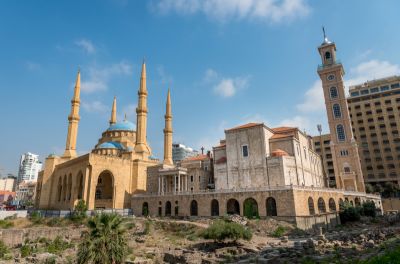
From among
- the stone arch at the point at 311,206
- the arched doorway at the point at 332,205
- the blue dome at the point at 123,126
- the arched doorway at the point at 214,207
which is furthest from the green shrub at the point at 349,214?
the blue dome at the point at 123,126

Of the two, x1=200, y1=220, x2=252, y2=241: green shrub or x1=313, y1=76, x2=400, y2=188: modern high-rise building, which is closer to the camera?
x1=200, y1=220, x2=252, y2=241: green shrub

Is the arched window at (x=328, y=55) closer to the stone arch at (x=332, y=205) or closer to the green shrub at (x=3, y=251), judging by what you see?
the stone arch at (x=332, y=205)

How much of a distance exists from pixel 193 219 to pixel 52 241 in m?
16.9

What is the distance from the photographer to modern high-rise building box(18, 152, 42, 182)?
17825cm

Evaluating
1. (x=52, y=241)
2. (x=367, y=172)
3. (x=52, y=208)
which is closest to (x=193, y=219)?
(x=52, y=241)

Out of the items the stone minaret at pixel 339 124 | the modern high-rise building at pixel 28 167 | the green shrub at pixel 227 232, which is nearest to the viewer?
the green shrub at pixel 227 232

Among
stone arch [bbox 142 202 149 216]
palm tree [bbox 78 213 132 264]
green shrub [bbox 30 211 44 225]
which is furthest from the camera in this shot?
stone arch [bbox 142 202 149 216]

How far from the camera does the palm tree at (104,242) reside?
13.4 meters

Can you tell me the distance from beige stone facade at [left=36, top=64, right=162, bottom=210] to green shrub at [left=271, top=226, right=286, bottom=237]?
86.6 feet

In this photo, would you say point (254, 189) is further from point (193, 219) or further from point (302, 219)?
point (193, 219)

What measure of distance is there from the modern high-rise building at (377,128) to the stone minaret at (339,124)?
18537 millimetres

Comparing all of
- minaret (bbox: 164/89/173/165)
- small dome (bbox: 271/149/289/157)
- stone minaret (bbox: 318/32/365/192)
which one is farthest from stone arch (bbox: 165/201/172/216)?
stone minaret (bbox: 318/32/365/192)

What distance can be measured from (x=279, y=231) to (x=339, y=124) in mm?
35612

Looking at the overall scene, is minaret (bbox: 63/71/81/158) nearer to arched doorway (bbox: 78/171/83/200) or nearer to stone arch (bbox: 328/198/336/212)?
arched doorway (bbox: 78/171/83/200)
